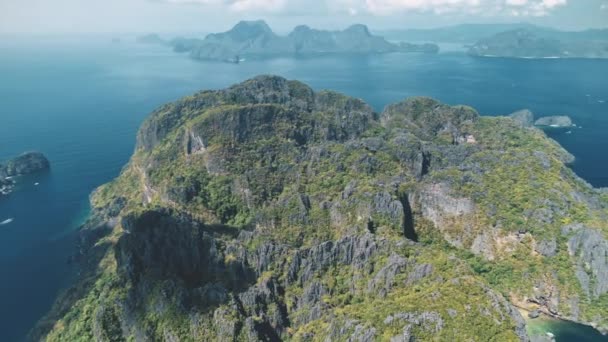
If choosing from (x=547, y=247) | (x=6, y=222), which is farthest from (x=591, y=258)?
(x=6, y=222)

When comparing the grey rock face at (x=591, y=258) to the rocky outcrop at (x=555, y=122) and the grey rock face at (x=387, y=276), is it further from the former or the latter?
the rocky outcrop at (x=555, y=122)

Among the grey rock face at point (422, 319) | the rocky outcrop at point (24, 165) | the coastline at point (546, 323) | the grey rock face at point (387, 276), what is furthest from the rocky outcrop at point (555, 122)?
the rocky outcrop at point (24, 165)

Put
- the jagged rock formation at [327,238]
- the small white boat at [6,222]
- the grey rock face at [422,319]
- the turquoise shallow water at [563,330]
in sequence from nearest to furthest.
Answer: the grey rock face at [422,319] < the jagged rock formation at [327,238] < the turquoise shallow water at [563,330] < the small white boat at [6,222]

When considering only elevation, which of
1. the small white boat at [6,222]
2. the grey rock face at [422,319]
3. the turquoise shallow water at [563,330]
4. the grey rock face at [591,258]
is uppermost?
the grey rock face at [422,319]

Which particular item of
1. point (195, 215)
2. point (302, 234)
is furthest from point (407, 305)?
point (195, 215)

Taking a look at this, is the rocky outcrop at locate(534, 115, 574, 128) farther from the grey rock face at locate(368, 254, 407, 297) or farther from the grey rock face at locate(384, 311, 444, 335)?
the grey rock face at locate(384, 311, 444, 335)

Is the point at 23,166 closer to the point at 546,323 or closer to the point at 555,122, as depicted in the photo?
the point at 546,323

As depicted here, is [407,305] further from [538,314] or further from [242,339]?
[538,314]
